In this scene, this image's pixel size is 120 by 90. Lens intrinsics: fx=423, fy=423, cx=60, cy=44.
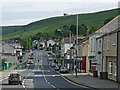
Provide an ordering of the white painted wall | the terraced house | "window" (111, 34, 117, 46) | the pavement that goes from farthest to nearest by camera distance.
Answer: the white painted wall → the terraced house → "window" (111, 34, 117, 46) → the pavement

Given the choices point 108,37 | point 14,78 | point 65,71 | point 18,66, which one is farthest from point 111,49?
point 18,66

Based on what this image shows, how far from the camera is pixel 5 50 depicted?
16075cm

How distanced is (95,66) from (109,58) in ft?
36.0

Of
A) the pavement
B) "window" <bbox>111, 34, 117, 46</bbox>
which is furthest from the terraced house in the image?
the pavement

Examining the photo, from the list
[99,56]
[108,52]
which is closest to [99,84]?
[108,52]

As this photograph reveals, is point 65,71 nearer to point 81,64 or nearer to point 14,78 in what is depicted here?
point 81,64

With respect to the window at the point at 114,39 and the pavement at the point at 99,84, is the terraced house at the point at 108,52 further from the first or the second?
the pavement at the point at 99,84

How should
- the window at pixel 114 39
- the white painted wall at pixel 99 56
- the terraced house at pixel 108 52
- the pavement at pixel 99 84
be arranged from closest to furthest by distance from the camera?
the pavement at pixel 99 84, the window at pixel 114 39, the terraced house at pixel 108 52, the white painted wall at pixel 99 56

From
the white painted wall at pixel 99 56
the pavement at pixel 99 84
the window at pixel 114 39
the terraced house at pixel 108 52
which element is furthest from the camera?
the white painted wall at pixel 99 56

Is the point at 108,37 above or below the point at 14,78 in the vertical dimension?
above

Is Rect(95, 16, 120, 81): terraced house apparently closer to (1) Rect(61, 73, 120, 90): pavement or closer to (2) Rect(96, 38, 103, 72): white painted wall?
(2) Rect(96, 38, 103, 72): white painted wall

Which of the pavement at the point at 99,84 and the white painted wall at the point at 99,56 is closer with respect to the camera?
the pavement at the point at 99,84

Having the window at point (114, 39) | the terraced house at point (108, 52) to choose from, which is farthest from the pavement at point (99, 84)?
the window at point (114, 39)

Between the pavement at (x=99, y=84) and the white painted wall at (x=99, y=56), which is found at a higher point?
the white painted wall at (x=99, y=56)
